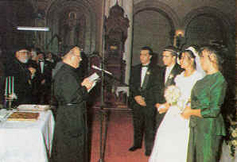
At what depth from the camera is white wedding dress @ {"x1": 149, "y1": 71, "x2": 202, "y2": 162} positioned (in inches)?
100

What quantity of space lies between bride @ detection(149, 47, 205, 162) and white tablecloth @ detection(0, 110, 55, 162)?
1.39m

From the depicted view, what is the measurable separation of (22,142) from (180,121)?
176 centimetres

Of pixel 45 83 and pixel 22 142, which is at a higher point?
pixel 45 83

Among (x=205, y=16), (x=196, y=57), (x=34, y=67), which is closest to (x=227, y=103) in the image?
(x=196, y=57)

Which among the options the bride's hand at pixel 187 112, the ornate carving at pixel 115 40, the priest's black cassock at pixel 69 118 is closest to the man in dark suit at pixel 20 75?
the priest's black cassock at pixel 69 118

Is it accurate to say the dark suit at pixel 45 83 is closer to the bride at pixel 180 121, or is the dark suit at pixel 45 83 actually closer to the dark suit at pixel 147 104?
the dark suit at pixel 147 104

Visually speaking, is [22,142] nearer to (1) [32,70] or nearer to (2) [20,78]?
(2) [20,78]

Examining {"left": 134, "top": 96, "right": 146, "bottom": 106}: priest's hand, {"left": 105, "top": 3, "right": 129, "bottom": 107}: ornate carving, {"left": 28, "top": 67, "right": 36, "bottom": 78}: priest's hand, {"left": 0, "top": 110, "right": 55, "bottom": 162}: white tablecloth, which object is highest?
{"left": 105, "top": 3, "right": 129, "bottom": 107}: ornate carving

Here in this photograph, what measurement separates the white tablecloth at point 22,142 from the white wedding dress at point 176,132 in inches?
53.9

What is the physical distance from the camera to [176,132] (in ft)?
8.63

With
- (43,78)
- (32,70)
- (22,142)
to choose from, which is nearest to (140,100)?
(22,142)

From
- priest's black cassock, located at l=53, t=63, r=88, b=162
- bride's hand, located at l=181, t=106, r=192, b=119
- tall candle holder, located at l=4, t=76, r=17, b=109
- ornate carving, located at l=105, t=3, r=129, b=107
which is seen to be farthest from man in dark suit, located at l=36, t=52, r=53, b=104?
bride's hand, located at l=181, t=106, r=192, b=119

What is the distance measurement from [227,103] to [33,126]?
7.24 feet

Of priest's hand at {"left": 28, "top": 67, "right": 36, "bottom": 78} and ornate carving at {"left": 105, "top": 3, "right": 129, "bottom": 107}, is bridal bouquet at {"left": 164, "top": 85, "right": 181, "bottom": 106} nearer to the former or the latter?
priest's hand at {"left": 28, "top": 67, "right": 36, "bottom": 78}
